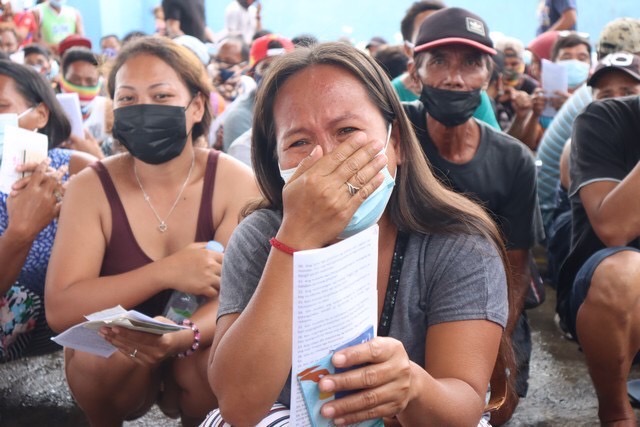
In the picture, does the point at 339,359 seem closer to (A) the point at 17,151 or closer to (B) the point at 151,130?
(B) the point at 151,130

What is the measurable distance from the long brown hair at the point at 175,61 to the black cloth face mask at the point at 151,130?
0.15 meters

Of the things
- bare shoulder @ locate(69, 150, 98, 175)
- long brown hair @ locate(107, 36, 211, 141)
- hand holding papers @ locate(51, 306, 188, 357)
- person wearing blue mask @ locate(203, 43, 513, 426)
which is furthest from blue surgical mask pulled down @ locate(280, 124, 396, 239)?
bare shoulder @ locate(69, 150, 98, 175)

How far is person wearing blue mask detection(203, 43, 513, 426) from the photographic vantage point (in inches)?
58.4

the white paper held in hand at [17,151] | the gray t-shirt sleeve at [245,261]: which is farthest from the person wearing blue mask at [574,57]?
the gray t-shirt sleeve at [245,261]

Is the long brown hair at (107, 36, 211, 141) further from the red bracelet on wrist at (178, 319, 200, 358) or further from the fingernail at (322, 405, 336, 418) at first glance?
the fingernail at (322, 405, 336, 418)

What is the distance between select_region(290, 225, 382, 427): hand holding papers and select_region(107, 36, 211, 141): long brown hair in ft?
5.61

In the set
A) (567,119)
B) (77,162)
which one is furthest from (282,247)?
(567,119)

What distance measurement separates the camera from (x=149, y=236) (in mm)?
2771

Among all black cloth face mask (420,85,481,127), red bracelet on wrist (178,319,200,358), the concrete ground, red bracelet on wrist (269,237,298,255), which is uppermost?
red bracelet on wrist (269,237,298,255)

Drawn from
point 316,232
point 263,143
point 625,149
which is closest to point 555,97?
point 625,149

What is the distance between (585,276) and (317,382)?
1.56 m

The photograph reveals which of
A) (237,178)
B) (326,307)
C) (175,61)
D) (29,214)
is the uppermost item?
(175,61)

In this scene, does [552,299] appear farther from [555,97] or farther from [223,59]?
[223,59]

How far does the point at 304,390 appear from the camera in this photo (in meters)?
1.35
